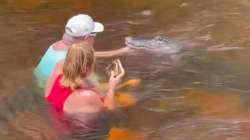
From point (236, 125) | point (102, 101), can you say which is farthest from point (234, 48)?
point (102, 101)

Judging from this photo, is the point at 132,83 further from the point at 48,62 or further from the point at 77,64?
the point at 77,64

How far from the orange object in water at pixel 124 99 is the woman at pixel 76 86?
1.02 feet

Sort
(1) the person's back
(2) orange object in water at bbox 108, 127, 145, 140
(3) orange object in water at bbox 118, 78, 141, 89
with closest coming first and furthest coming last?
(1) the person's back < (2) orange object in water at bbox 108, 127, 145, 140 < (3) orange object in water at bbox 118, 78, 141, 89

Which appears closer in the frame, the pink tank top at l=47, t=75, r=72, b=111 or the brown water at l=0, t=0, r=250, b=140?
the pink tank top at l=47, t=75, r=72, b=111

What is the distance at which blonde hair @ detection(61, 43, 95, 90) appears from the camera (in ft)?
16.1

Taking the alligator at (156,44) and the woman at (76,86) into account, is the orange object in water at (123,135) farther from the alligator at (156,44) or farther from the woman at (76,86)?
A: the alligator at (156,44)

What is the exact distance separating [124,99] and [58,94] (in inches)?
31.0

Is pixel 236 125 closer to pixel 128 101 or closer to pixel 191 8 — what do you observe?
pixel 128 101

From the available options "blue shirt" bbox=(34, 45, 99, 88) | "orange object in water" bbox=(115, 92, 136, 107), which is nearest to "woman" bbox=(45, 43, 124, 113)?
"blue shirt" bbox=(34, 45, 99, 88)

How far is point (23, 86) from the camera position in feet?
19.7

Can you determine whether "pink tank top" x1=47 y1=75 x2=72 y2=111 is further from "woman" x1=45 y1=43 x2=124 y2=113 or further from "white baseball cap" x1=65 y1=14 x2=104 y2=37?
"white baseball cap" x1=65 y1=14 x2=104 y2=37

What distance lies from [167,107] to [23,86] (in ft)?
4.63

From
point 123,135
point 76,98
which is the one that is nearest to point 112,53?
point 123,135

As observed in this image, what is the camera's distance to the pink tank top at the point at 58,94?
5074 millimetres
